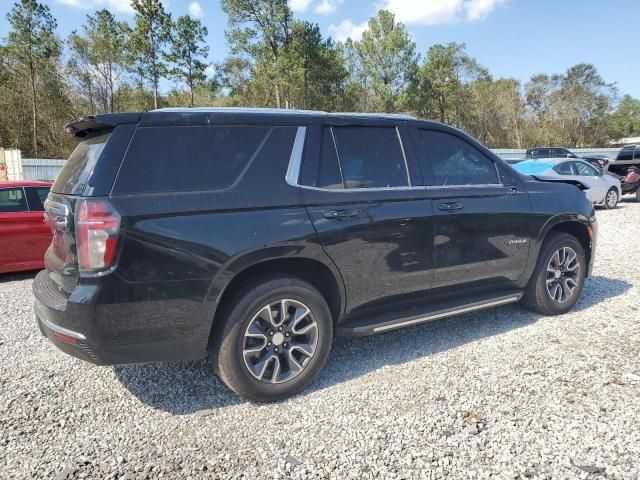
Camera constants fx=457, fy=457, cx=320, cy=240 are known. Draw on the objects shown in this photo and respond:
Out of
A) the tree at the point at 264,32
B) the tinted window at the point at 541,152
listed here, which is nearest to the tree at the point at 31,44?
the tree at the point at 264,32

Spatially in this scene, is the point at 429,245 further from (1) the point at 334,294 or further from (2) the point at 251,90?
(2) the point at 251,90

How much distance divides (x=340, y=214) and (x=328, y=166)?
14.8 inches

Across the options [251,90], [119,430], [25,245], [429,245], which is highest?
[251,90]

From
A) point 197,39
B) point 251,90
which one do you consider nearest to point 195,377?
point 197,39

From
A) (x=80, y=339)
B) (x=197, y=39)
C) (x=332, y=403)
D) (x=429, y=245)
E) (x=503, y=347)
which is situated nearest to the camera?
(x=80, y=339)

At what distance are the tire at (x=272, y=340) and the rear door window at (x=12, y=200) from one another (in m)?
5.31

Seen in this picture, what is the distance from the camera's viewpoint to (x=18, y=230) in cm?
657

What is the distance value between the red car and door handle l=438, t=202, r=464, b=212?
18.4 feet

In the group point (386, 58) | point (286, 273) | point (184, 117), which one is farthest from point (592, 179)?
point (386, 58)

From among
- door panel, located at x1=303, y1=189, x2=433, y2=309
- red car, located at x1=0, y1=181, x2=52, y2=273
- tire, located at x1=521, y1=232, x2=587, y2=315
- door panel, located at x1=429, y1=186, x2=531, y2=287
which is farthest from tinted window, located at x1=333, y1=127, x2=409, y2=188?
red car, located at x1=0, y1=181, x2=52, y2=273

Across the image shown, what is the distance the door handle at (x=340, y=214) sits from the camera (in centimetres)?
316

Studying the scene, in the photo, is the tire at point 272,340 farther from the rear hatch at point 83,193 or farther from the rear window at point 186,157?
the rear hatch at point 83,193

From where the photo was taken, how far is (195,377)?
139 inches

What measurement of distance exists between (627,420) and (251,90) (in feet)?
136
